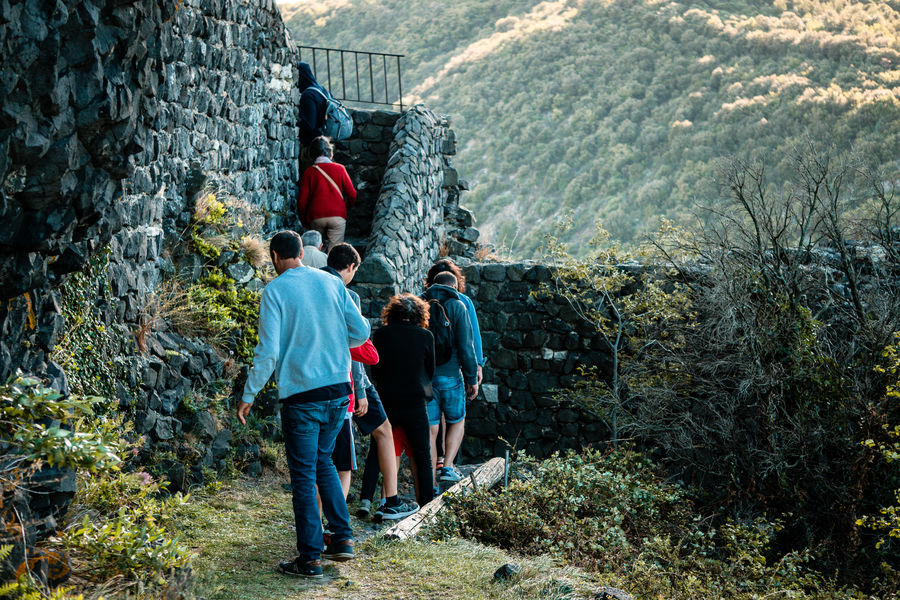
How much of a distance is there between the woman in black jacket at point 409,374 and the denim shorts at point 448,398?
98 centimetres

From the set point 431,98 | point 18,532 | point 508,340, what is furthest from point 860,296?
point 431,98

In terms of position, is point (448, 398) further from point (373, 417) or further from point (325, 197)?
point (325, 197)

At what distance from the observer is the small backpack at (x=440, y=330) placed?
274 inches

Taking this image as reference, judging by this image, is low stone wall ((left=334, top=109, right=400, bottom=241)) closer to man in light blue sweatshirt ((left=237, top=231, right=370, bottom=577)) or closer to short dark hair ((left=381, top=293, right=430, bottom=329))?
short dark hair ((left=381, top=293, right=430, bottom=329))

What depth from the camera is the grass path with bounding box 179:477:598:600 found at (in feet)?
13.8

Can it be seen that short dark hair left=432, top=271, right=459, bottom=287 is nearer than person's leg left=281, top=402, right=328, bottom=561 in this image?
No

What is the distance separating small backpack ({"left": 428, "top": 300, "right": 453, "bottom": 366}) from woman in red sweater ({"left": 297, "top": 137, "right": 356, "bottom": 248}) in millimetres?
2630

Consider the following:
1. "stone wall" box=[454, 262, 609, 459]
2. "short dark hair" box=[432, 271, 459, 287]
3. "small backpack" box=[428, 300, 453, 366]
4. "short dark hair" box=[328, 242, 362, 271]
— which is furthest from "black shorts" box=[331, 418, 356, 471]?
"stone wall" box=[454, 262, 609, 459]

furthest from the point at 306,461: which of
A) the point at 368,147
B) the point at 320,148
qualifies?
the point at 368,147

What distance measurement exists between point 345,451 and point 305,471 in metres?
0.83

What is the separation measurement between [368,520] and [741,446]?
416 cm

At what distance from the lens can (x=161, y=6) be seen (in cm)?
408

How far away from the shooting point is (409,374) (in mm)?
6016

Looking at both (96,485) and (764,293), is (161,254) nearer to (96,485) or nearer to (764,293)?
(96,485)
